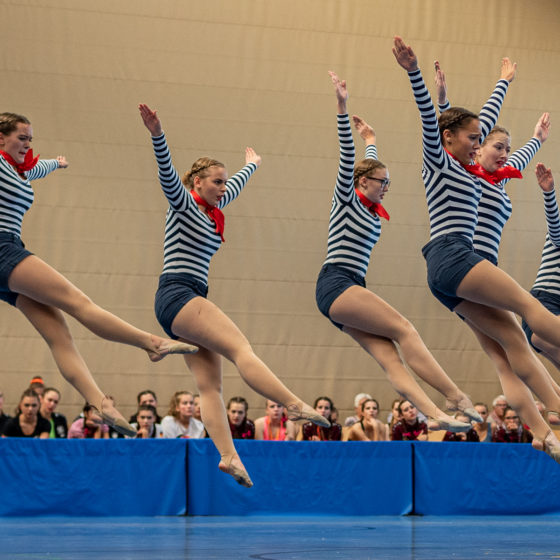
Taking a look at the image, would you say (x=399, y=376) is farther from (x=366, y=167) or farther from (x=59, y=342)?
(x=59, y=342)

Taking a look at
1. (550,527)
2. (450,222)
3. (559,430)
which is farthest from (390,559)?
(559,430)

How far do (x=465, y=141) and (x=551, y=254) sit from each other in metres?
1.44

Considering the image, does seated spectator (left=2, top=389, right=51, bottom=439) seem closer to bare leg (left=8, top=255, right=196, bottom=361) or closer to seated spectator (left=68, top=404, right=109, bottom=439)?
seated spectator (left=68, top=404, right=109, bottom=439)

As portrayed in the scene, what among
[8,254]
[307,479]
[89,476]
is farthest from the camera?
[307,479]

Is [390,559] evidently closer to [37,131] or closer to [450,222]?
[450,222]

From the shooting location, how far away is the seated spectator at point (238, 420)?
8695mm

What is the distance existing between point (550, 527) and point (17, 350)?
5.74 meters

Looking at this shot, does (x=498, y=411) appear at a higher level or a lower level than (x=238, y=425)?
higher

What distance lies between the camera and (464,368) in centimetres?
1108

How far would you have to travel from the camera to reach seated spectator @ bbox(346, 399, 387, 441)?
9086 millimetres

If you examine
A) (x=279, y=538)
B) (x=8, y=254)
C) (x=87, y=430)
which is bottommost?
(x=279, y=538)

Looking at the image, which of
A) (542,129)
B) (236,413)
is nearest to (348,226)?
(542,129)

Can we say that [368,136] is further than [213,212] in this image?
Yes

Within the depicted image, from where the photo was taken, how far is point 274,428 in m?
9.13
